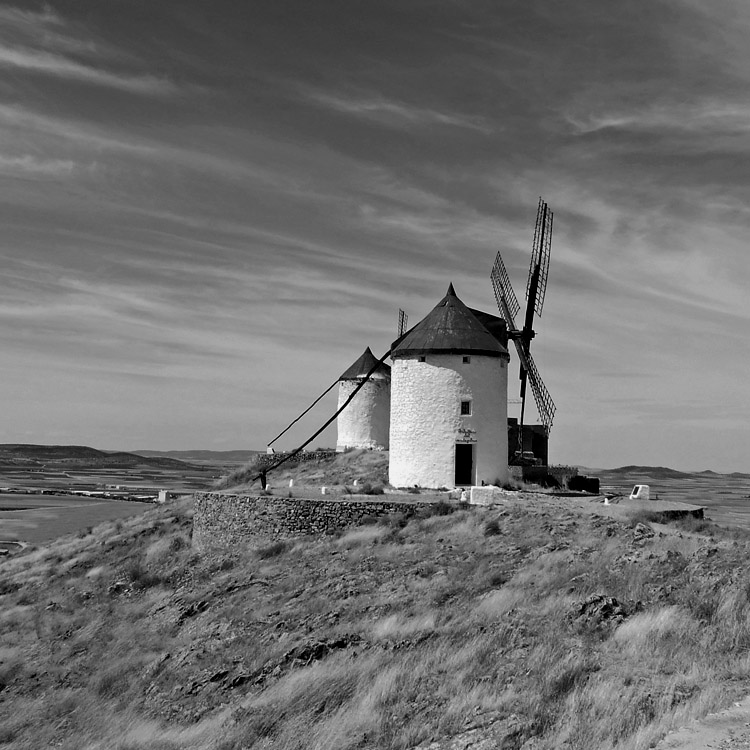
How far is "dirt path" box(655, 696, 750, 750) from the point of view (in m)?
6.93

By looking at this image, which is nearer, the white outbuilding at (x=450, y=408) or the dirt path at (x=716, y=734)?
the dirt path at (x=716, y=734)

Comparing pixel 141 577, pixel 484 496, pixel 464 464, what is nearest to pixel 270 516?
pixel 141 577

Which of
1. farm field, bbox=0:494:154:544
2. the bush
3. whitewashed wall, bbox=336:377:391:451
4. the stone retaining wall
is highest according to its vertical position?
whitewashed wall, bbox=336:377:391:451

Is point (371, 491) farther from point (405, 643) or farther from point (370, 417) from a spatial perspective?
point (370, 417)

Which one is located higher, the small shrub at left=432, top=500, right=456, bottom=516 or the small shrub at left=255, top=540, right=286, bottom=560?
the small shrub at left=432, top=500, right=456, bottom=516

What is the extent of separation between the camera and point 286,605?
15125 millimetres

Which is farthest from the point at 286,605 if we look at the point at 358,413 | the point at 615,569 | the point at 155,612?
the point at 358,413

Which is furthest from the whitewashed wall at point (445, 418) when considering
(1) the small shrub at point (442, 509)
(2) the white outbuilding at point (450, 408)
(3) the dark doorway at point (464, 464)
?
(1) the small shrub at point (442, 509)

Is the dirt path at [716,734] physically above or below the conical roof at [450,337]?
below

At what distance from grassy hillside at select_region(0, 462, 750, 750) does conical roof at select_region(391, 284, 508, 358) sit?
5.39m

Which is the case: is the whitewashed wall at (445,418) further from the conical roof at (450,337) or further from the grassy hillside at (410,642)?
the grassy hillside at (410,642)

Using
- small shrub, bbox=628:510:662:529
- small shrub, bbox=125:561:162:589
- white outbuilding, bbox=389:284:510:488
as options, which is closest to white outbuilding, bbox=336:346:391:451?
white outbuilding, bbox=389:284:510:488

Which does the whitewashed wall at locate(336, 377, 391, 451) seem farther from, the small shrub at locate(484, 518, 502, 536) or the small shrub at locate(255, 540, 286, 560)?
the small shrub at locate(484, 518, 502, 536)

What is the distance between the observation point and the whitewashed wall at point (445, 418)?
2350 cm
